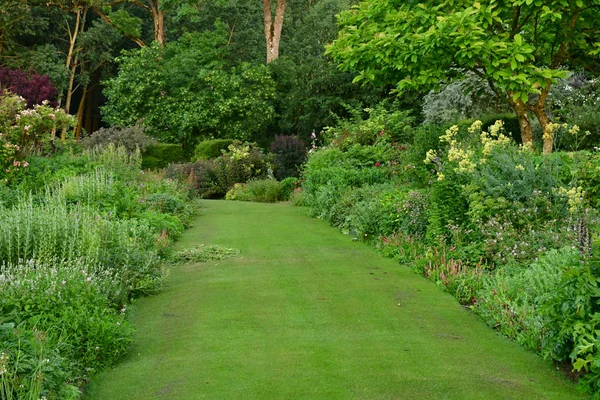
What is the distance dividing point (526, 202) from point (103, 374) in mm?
5152

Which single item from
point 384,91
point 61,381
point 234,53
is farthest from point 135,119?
point 61,381

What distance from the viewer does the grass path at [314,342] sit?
502cm

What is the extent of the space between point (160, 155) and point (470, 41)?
655 inches

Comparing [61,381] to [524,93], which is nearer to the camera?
[61,381]

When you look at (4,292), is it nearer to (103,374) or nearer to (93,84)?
(103,374)

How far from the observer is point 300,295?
7.57 metres

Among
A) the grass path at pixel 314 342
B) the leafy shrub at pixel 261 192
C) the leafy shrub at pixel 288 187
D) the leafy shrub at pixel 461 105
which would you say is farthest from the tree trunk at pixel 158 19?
the grass path at pixel 314 342

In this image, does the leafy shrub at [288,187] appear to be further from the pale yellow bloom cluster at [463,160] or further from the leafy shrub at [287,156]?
the pale yellow bloom cluster at [463,160]

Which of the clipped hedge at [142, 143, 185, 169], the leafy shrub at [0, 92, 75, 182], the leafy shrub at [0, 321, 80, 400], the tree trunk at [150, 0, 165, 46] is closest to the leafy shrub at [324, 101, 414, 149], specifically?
the leafy shrub at [0, 92, 75, 182]

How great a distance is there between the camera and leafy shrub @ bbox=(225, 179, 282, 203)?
19.6 metres

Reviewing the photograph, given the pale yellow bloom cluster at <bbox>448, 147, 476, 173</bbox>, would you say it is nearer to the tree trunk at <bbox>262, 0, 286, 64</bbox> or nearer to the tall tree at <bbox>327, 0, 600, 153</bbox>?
the tall tree at <bbox>327, 0, 600, 153</bbox>

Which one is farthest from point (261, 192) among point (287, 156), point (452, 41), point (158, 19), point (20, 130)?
point (158, 19)

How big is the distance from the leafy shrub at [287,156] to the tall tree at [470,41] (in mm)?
10478

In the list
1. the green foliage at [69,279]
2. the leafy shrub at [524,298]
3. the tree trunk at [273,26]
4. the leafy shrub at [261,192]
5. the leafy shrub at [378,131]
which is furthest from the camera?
the tree trunk at [273,26]
